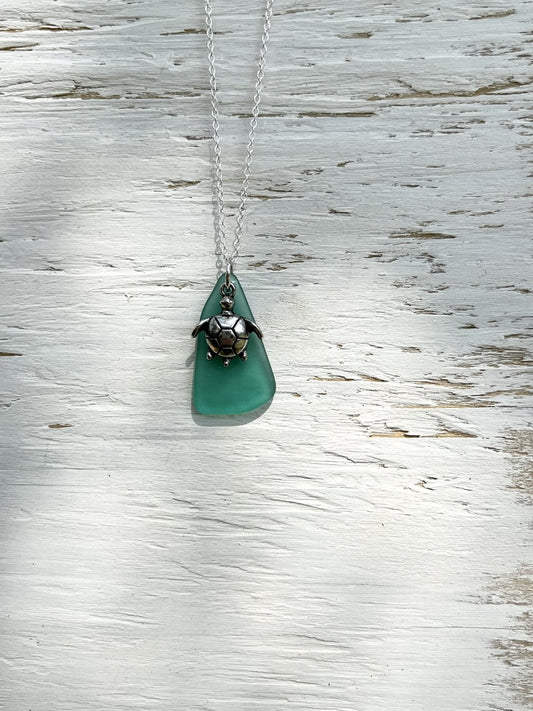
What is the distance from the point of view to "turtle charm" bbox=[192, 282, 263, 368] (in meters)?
1.05

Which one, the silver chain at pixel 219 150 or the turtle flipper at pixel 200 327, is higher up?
the silver chain at pixel 219 150

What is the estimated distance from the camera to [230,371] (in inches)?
42.7

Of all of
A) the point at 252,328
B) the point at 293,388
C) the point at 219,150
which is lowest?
the point at 293,388

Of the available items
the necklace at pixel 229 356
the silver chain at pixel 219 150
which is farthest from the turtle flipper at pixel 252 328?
the silver chain at pixel 219 150

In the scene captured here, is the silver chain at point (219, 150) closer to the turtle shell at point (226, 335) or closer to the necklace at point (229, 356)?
the necklace at point (229, 356)

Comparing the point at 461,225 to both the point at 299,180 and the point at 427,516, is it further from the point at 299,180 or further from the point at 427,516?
the point at 427,516

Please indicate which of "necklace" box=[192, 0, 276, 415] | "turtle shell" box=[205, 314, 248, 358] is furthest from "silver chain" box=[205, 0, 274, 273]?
"turtle shell" box=[205, 314, 248, 358]

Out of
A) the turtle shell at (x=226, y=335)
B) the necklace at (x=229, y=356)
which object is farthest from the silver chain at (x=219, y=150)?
the turtle shell at (x=226, y=335)

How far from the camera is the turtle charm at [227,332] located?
1046 mm

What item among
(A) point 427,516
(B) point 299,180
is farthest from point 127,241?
(A) point 427,516

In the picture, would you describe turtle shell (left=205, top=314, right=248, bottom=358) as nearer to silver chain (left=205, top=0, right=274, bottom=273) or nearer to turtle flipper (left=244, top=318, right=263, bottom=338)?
turtle flipper (left=244, top=318, right=263, bottom=338)

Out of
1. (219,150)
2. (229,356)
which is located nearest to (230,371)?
(229,356)

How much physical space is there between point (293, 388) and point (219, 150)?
419mm

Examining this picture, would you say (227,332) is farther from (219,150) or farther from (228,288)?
(219,150)
